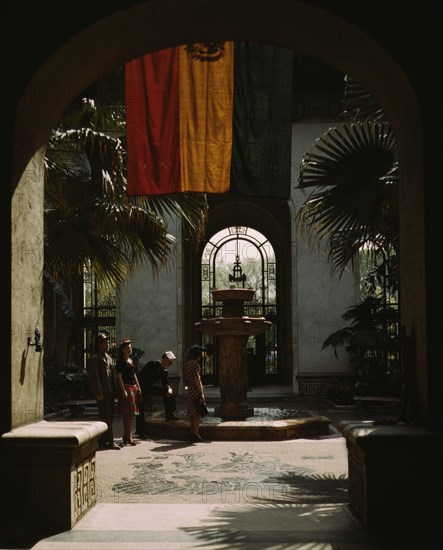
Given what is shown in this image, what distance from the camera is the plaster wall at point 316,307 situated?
19.8 m

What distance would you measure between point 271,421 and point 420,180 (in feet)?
25.4

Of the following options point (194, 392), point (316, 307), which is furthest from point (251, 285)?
point (194, 392)

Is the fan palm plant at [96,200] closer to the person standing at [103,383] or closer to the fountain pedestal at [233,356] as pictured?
the person standing at [103,383]

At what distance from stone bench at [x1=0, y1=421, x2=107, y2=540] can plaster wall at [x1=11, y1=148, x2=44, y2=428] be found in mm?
244

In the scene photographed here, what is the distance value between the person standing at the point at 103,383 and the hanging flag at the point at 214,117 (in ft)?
11.8

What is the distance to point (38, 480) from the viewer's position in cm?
532

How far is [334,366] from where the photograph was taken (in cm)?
1978

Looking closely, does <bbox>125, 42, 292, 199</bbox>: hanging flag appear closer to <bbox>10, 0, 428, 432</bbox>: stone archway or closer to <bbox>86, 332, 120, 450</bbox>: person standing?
<bbox>10, 0, 428, 432</bbox>: stone archway

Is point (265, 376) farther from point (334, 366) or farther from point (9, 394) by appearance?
point (9, 394)

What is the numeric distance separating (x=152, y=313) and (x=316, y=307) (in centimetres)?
443

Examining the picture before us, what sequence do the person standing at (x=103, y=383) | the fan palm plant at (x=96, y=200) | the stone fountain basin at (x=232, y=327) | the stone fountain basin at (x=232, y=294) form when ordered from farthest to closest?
the stone fountain basin at (x=232, y=294)
the stone fountain basin at (x=232, y=327)
the person standing at (x=103, y=383)
the fan palm plant at (x=96, y=200)

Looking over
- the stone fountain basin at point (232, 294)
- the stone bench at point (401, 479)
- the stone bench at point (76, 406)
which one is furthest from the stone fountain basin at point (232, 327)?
the stone bench at point (401, 479)

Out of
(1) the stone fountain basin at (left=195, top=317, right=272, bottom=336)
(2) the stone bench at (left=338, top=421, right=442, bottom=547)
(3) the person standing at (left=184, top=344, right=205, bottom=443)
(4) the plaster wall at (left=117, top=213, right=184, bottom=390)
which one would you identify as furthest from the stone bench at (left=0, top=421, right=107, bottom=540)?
(4) the plaster wall at (left=117, top=213, right=184, bottom=390)

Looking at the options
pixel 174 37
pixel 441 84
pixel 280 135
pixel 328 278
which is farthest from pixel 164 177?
pixel 328 278
